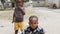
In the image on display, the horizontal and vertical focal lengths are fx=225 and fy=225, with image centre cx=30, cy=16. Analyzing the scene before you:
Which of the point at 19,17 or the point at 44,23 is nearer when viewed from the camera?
the point at 19,17

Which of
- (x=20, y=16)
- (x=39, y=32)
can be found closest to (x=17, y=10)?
(x=20, y=16)

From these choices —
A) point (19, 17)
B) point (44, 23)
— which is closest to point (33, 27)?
point (19, 17)

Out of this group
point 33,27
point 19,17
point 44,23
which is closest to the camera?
point 33,27

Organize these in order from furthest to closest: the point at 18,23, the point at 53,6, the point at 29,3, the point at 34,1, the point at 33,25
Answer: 1. the point at 34,1
2. the point at 53,6
3. the point at 29,3
4. the point at 18,23
5. the point at 33,25

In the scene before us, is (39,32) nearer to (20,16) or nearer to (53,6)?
(20,16)

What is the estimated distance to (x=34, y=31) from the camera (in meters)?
3.29

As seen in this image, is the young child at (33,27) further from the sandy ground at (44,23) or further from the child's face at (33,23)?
the sandy ground at (44,23)

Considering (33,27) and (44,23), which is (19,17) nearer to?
(33,27)

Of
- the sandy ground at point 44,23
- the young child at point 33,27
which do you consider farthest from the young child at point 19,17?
the young child at point 33,27

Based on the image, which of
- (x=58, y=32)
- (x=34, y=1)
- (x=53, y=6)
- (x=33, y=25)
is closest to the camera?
(x=33, y=25)

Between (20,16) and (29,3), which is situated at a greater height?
(20,16)

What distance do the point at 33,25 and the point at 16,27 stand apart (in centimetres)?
436

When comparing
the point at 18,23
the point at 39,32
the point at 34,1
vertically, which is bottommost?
the point at 34,1

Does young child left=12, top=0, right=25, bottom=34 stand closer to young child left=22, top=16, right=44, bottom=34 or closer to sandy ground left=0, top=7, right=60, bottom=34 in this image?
sandy ground left=0, top=7, right=60, bottom=34
